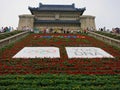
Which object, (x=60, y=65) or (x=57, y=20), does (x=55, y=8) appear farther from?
(x=60, y=65)

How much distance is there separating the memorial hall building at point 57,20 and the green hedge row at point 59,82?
126 feet

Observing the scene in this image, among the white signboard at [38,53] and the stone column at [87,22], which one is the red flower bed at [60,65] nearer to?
the white signboard at [38,53]

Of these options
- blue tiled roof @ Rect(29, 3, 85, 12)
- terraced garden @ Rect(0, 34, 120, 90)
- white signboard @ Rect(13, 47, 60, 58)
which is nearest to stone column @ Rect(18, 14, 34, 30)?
blue tiled roof @ Rect(29, 3, 85, 12)

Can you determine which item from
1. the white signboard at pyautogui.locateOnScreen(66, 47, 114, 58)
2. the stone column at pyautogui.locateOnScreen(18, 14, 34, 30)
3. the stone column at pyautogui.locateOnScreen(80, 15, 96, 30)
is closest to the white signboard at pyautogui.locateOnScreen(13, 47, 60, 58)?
the white signboard at pyautogui.locateOnScreen(66, 47, 114, 58)

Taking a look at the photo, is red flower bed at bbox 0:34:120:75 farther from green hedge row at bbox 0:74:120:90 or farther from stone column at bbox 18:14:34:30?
stone column at bbox 18:14:34:30

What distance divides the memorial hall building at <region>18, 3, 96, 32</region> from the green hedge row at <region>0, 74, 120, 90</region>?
38.3 metres

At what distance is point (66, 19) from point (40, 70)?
1697 inches

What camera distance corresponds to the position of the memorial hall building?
52.3 meters

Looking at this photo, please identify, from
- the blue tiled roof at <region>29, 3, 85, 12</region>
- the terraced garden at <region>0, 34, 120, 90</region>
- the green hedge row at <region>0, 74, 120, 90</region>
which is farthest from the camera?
the blue tiled roof at <region>29, 3, 85, 12</region>

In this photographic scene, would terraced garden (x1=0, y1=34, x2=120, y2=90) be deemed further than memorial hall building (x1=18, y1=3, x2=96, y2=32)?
No

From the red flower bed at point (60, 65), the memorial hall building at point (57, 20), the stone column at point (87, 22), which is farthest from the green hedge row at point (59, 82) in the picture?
the stone column at point (87, 22)

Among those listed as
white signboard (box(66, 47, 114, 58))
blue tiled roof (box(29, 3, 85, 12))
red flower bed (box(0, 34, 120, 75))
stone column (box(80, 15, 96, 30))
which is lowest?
red flower bed (box(0, 34, 120, 75))

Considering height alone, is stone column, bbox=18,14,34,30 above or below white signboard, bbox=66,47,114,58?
above

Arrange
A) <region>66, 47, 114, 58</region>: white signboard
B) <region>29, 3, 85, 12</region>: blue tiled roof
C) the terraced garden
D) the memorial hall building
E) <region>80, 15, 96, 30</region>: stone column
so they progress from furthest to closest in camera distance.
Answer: <region>29, 3, 85, 12</region>: blue tiled roof
the memorial hall building
<region>80, 15, 96, 30</region>: stone column
<region>66, 47, 114, 58</region>: white signboard
the terraced garden
